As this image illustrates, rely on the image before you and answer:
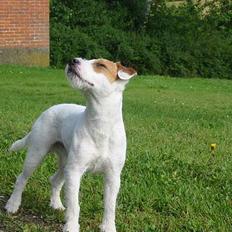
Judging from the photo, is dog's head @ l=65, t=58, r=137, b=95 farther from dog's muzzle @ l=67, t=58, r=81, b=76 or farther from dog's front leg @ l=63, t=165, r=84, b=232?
dog's front leg @ l=63, t=165, r=84, b=232

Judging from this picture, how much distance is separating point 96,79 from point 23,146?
1497 mm

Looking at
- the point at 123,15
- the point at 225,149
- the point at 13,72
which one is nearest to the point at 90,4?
the point at 123,15

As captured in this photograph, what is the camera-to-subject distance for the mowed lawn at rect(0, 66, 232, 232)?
559 centimetres

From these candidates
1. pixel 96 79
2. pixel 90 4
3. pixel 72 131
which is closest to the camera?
pixel 96 79

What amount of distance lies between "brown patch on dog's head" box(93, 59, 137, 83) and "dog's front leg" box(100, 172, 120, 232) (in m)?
0.77

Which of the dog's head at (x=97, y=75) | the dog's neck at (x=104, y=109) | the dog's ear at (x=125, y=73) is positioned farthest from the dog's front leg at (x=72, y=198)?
the dog's ear at (x=125, y=73)

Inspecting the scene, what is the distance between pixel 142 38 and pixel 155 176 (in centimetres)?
1787

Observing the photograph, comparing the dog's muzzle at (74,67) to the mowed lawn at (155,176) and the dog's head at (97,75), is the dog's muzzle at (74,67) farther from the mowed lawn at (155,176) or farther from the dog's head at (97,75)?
the mowed lawn at (155,176)

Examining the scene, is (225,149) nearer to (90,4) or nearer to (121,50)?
(121,50)

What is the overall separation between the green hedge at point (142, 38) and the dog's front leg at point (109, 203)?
17178mm

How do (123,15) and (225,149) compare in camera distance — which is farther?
(123,15)

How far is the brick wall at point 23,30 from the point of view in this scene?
68.4 feet

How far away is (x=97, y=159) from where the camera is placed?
5.13 m

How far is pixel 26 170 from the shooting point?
229 inches
